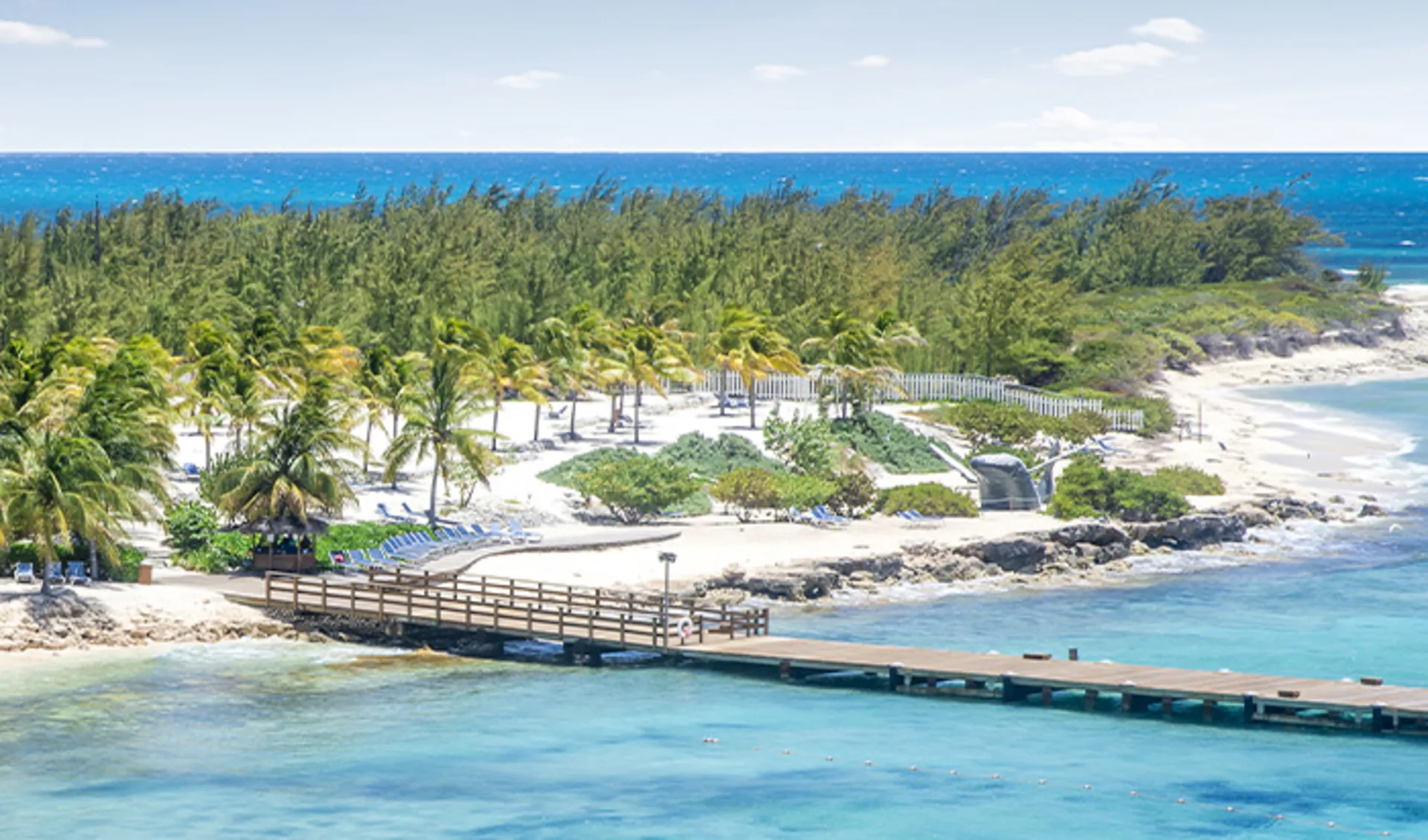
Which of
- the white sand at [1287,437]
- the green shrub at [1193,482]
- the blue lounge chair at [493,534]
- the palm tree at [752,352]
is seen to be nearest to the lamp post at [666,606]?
the blue lounge chair at [493,534]

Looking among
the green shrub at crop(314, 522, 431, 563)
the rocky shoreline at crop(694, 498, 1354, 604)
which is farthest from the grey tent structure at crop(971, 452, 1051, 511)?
the green shrub at crop(314, 522, 431, 563)

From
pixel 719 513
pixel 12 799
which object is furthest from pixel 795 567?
pixel 12 799

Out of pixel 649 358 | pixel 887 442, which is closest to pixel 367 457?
pixel 649 358

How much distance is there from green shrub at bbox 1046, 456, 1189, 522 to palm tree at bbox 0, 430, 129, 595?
27.8 metres

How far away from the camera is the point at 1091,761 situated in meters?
36.1

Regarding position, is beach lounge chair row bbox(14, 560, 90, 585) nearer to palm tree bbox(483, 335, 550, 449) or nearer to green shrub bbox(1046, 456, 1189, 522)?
palm tree bbox(483, 335, 550, 449)

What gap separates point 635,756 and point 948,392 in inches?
1628

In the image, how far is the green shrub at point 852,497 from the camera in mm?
57938

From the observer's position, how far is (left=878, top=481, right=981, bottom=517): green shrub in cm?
5794

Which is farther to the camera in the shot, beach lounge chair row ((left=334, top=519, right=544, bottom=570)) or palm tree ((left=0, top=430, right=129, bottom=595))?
beach lounge chair row ((left=334, top=519, right=544, bottom=570))

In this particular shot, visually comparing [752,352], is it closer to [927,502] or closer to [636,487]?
[927,502]

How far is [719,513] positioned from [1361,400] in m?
47.7

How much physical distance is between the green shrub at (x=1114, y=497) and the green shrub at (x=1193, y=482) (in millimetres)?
2715

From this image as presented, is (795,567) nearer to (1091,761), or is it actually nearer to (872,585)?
(872,585)
